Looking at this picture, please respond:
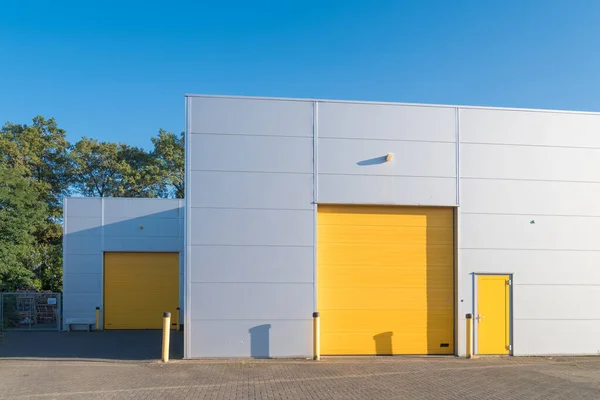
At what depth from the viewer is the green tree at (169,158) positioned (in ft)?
112

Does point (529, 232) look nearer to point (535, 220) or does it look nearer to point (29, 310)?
point (535, 220)

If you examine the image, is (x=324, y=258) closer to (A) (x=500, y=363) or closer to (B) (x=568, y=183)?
(A) (x=500, y=363)

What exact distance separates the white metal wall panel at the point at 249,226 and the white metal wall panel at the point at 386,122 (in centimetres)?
54

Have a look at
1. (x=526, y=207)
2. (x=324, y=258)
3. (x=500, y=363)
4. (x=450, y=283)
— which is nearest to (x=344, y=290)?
(x=324, y=258)

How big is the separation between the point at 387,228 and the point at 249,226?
3456mm

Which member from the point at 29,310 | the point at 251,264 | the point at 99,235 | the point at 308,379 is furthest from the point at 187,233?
the point at 29,310

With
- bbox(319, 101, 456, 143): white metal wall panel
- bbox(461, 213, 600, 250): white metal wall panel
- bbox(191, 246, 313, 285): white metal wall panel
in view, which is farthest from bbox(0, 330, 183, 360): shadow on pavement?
bbox(461, 213, 600, 250): white metal wall panel

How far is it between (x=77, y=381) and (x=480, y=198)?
32.4 feet

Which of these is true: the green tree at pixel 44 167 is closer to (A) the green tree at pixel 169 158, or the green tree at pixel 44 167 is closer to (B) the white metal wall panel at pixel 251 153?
(A) the green tree at pixel 169 158

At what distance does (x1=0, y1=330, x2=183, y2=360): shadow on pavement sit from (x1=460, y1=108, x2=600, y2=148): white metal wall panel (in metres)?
9.26

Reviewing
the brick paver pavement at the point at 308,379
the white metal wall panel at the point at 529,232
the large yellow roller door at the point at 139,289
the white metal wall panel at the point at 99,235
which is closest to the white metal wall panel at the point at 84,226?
the white metal wall panel at the point at 99,235

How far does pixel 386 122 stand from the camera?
10.9 meters

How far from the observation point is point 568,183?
1137 centimetres

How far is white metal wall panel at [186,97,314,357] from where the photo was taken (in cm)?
1028
